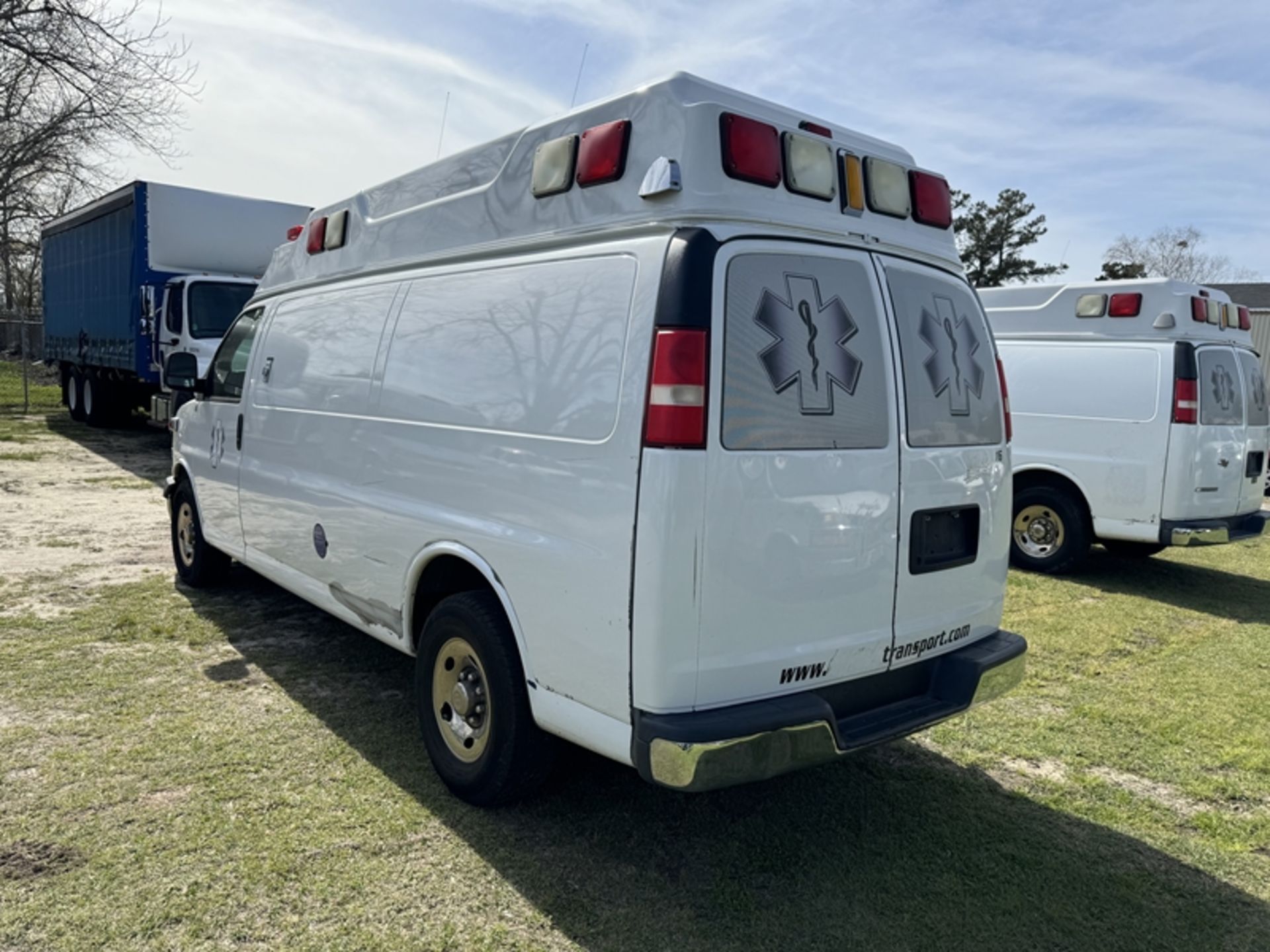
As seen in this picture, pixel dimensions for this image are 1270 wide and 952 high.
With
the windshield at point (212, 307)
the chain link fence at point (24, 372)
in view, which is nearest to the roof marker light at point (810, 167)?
the windshield at point (212, 307)

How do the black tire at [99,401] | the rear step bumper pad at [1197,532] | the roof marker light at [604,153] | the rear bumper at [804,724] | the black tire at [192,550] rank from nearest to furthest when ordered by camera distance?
the rear bumper at [804,724] < the roof marker light at [604,153] < the black tire at [192,550] < the rear step bumper pad at [1197,532] < the black tire at [99,401]

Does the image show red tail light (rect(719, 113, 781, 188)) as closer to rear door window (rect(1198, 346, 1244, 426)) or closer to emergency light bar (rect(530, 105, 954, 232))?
emergency light bar (rect(530, 105, 954, 232))

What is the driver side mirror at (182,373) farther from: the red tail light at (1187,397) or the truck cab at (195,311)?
the red tail light at (1187,397)

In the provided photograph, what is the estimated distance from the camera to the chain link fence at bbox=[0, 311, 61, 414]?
66.4ft

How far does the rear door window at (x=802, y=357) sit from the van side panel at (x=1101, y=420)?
5756 millimetres

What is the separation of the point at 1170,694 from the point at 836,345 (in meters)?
3.56

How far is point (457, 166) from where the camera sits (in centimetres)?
393

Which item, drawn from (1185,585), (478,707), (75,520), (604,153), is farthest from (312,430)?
(1185,585)

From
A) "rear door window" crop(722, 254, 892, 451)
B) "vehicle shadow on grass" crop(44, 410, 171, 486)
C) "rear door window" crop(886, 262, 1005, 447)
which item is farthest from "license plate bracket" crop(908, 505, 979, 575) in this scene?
"vehicle shadow on grass" crop(44, 410, 171, 486)

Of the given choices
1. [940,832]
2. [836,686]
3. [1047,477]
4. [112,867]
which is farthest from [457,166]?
[1047,477]

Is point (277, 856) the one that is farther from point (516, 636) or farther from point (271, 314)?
point (271, 314)

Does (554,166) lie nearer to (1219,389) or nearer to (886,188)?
(886,188)

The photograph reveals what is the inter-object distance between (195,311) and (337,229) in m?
8.86

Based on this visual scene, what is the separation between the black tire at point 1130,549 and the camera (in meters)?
8.30
